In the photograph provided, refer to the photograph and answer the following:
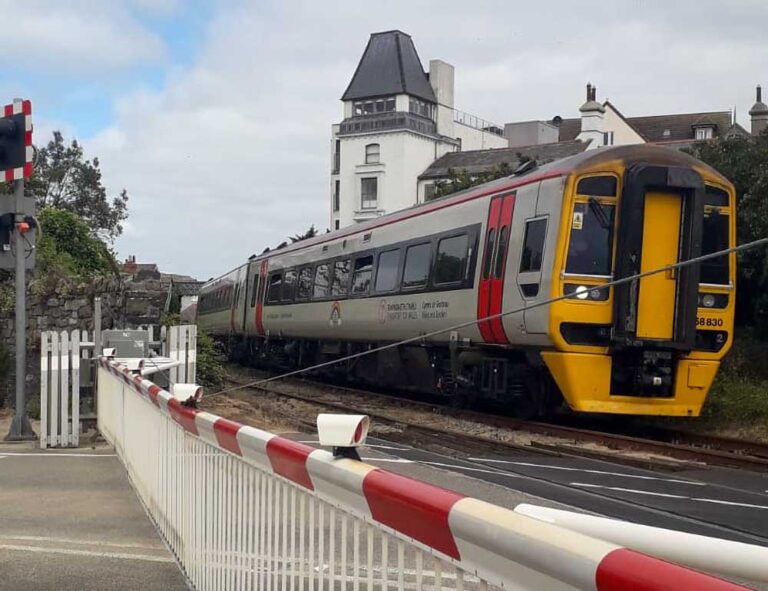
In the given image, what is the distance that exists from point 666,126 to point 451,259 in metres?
53.3

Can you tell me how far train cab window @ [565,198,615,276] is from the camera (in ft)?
36.7

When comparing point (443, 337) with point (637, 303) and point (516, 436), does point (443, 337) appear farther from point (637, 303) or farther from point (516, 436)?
point (637, 303)

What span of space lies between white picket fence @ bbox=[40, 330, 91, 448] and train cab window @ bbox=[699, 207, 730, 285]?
7.17m

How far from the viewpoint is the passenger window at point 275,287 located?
74.0ft

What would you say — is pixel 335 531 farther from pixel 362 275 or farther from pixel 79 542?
pixel 362 275

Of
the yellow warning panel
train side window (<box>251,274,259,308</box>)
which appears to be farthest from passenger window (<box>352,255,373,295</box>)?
train side window (<box>251,274,259,308</box>)

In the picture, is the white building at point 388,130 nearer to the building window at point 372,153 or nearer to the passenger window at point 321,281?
the building window at point 372,153

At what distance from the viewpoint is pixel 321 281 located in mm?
19391

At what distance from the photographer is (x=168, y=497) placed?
5828 millimetres

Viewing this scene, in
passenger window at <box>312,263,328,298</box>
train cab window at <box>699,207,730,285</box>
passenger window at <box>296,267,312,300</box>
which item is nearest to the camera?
train cab window at <box>699,207,730,285</box>

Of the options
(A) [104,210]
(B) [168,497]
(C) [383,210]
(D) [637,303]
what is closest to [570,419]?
(D) [637,303]

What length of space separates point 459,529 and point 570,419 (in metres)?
12.2

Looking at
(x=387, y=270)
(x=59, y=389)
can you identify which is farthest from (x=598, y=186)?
(x=59, y=389)

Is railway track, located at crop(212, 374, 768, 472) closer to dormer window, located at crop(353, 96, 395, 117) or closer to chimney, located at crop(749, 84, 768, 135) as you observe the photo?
chimney, located at crop(749, 84, 768, 135)
